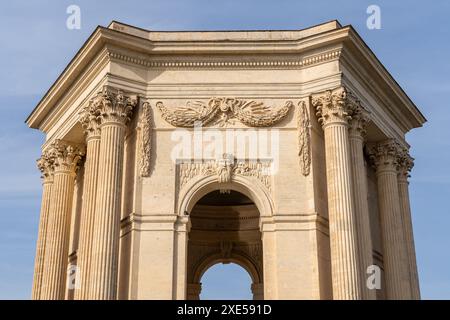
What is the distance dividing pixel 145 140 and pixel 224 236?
12.6 m

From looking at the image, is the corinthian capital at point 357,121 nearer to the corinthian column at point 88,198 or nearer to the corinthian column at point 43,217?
the corinthian column at point 88,198

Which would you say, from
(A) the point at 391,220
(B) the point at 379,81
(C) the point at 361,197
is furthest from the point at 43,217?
(B) the point at 379,81

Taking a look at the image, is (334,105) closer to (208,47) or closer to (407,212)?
(208,47)

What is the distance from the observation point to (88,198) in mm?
28031

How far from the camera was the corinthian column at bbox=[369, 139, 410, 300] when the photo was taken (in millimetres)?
31016

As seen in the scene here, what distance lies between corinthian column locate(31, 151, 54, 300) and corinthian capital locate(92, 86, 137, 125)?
6.42 metres

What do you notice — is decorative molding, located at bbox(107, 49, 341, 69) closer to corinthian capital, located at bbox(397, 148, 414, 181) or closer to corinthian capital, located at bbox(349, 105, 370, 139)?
corinthian capital, located at bbox(349, 105, 370, 139)

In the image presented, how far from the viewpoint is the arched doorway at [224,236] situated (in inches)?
1535

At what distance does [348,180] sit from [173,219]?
6.62m

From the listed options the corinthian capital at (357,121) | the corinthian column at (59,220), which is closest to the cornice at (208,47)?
the corinthian capital at (357,121)

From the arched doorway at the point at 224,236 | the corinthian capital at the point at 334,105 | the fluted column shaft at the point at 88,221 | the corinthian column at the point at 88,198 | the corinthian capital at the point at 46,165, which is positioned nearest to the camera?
the fluted column shaft at the point at 88,221

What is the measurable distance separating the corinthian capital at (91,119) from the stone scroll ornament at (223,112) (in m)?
2.36

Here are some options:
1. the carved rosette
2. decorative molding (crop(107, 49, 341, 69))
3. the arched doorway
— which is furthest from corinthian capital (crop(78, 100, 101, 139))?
the arched doorway

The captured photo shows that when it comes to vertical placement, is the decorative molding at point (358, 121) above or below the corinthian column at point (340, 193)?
above
